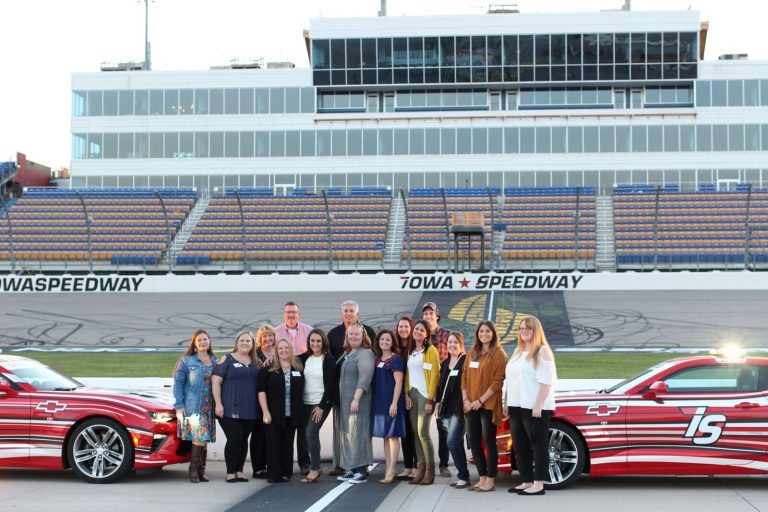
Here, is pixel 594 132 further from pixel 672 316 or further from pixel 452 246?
pixel 672 316

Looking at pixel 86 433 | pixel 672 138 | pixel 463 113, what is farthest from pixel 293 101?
pixel 86 433

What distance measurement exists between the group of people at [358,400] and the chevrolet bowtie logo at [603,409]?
757 mm

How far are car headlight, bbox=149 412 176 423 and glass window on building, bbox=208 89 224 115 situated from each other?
4285 cm

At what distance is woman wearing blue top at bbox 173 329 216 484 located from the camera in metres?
10.4

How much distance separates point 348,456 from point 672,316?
79.3ft

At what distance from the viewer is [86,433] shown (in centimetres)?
1029

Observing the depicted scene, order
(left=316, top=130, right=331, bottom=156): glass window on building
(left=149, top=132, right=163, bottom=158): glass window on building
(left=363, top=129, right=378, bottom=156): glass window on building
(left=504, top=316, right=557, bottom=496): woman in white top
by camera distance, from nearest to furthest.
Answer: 1. (left=504, top=316, right=557, bottom=496): woman in white top
2. (left=363, top=129, right=378, bottom=156): glass window on building
3. (left=316, top=130, right=331, bottom=156): glass window on building
4. (left=149, top=132, right=163, bottom=158): glass window on building

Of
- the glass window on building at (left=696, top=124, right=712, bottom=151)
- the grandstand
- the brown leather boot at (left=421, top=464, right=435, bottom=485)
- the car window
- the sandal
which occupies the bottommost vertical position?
the sandal

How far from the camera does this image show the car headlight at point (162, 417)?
10.4m

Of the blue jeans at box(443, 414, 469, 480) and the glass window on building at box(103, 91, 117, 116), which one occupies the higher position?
the glass window on building at box(103, 91, 117, 116)

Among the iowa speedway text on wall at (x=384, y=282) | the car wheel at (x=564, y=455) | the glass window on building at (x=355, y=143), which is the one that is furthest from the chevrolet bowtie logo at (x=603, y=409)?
the glass window on building at (x=355, y=143)

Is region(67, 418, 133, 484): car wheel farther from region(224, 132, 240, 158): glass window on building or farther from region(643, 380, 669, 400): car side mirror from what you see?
region(224, 132, 240, 158): glass window on building

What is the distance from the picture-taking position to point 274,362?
10609 mm

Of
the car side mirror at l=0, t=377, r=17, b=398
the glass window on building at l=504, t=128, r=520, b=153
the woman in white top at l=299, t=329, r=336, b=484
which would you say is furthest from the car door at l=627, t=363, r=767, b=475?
the glass window on building at l=504, t=128, r=520, b=153
